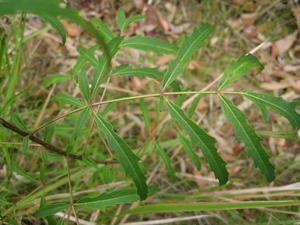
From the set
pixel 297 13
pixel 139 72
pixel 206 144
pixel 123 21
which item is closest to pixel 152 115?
pixel 123 21

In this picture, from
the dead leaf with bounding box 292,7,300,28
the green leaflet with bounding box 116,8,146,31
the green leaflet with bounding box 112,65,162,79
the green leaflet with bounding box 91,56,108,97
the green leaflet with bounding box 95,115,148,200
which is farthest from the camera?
the dead leaf with bounding box 292,7,300,28

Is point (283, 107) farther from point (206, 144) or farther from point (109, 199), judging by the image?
point (109, 199)

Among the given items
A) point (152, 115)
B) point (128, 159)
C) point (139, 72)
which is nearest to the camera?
point (128, 159)

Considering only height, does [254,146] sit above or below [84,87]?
below

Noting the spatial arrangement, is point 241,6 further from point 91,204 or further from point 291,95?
A: point 91,204

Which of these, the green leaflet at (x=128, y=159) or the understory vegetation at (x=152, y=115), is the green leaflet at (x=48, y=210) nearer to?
the understory vegetation at (x=152, y=115)

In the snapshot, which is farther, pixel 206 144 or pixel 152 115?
pixel 152 115

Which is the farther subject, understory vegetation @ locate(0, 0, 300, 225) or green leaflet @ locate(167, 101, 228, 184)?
understory vegetation @ locate(0, 0, 300, 225)

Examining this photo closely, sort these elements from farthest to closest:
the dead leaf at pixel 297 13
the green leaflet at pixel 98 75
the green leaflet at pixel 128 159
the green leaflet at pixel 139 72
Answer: the dead leaf at pixel 297 13
the green leaflet at pixel 139 72
the green leaflet at pixel 98 75
the green leaflet at pixel 128 159

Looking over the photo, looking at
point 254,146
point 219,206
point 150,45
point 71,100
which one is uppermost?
point 150,45

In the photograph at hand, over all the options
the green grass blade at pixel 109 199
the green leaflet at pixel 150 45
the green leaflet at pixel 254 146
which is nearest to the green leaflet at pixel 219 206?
the green grass blade at pixel 109 199

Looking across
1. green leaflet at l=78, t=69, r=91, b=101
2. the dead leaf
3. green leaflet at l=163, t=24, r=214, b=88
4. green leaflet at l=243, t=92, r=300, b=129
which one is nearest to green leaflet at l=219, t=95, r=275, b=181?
green leaflet at l=243, t=92, r=300, b=129

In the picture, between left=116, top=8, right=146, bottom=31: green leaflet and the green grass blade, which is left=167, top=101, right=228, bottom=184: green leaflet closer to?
the green grass blade
